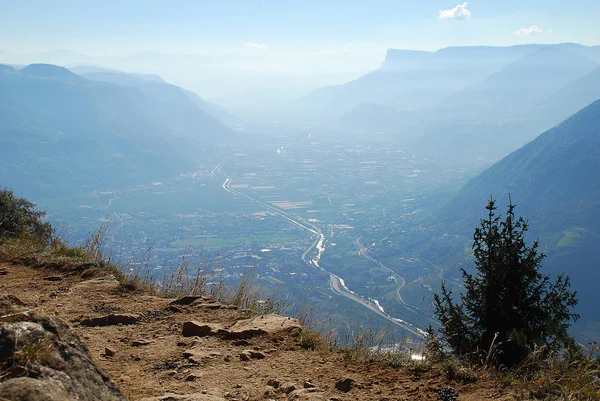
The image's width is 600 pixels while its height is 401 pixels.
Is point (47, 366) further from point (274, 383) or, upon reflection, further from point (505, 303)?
point (505, 303)

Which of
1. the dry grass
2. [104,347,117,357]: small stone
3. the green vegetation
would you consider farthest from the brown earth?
the green vegetation

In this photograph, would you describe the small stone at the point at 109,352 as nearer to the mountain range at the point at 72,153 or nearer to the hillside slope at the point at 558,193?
the hillside slope at the point at 558,193

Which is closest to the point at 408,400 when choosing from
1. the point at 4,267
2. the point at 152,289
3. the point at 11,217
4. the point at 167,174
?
the point at 152,289

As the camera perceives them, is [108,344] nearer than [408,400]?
No

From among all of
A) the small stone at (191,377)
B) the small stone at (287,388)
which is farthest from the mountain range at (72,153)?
the small stone at (287,388)

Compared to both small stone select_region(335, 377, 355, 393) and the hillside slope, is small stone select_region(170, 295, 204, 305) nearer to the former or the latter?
small stone select_region(335, 377, 355, 393)

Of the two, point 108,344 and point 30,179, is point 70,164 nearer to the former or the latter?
point 30,179
